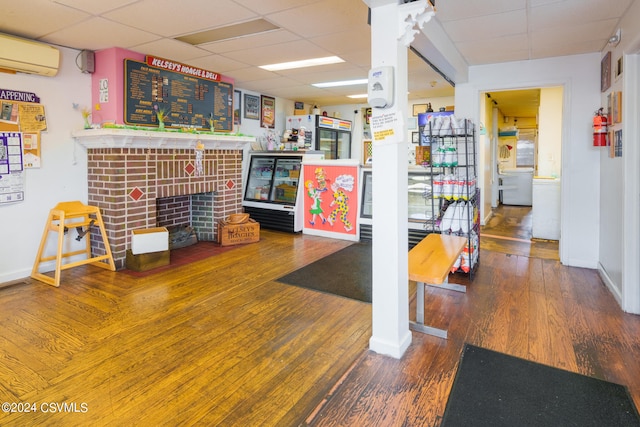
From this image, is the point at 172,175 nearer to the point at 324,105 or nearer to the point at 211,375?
→ the point at 211,375

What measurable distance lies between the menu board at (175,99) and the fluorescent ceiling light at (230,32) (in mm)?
818

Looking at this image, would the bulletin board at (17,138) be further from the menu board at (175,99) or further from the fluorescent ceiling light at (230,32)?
the fluorescent ceiling light at (230,32)

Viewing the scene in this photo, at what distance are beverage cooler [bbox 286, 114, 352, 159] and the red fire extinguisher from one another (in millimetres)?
4305

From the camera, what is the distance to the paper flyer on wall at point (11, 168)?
355 centimetres

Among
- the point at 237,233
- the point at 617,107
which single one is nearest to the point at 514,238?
the point at 617,107

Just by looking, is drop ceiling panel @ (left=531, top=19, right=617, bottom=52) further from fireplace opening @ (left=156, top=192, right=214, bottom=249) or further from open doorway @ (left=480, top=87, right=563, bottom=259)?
fireplace opening @ (left=156, top=192, right=214, bottom=249)

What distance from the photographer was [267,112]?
6.81 meters

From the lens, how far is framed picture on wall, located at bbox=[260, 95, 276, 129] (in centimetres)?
670

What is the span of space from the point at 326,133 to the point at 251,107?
1623 mm

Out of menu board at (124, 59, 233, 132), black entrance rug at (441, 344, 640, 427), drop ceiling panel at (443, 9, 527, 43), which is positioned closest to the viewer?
black entrance rug at (441, 344, 640, 427)

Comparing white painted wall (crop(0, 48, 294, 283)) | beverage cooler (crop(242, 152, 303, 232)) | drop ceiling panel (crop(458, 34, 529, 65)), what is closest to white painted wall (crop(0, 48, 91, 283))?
white painted wall (crop(0, 48, 294, 283))

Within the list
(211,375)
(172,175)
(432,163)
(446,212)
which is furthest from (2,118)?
(446,212)

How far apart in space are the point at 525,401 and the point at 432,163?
92.2 inches

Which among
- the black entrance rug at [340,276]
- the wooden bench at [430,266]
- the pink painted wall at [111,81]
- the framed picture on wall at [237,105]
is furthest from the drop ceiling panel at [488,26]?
the framed picture on wall at [237,105]
